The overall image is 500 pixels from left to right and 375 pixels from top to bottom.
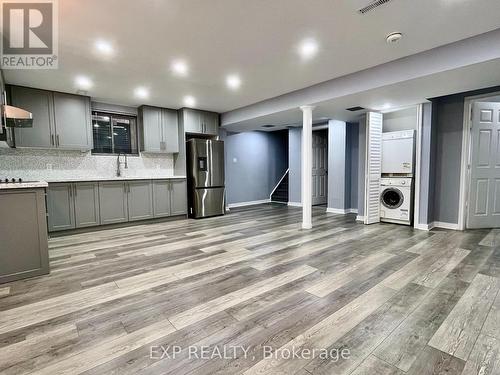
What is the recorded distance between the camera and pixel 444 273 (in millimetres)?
2557

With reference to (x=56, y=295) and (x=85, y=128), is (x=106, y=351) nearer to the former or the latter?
(x=56, y=295)

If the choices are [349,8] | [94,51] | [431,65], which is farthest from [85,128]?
[431,65]

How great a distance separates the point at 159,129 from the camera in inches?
217

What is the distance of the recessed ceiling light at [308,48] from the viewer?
8.95 feet

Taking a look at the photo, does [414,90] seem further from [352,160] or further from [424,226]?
[352,160]

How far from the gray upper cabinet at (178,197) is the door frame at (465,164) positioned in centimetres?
539

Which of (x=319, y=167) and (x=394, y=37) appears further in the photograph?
(x=319, y=167)

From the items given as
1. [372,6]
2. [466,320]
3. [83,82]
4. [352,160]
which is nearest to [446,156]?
[352,160]

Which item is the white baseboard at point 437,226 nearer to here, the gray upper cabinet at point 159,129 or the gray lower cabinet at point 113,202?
the gray upper cabinet at point 159,129

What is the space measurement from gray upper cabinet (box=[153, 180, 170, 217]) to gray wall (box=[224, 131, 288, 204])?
2.26m

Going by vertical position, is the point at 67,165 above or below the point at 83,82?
below

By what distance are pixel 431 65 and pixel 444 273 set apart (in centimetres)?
239

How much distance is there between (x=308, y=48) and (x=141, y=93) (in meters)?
3.12

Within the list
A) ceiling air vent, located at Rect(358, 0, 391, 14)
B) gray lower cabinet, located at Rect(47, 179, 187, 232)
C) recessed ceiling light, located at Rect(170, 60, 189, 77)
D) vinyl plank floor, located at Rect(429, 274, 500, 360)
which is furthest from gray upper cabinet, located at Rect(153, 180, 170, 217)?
vinyl plank floor, located at Rect(429, 274, 500, 360)
